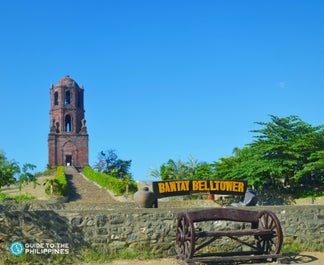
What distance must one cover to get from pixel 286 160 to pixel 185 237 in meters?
18.8

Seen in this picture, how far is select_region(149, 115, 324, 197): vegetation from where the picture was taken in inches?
1064

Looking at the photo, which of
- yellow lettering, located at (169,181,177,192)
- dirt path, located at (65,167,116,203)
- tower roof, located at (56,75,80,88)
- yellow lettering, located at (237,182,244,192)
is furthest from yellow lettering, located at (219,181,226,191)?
tower roof, located at (56,75,80,88)

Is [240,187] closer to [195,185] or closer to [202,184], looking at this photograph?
[202,184]

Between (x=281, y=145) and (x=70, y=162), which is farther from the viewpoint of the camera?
(x=70, y=162)

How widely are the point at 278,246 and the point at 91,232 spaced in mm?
3725

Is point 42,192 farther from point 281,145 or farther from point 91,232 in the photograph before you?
point 91,232

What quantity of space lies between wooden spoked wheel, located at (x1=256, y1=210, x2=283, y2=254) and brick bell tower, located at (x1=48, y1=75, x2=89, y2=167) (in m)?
53.9

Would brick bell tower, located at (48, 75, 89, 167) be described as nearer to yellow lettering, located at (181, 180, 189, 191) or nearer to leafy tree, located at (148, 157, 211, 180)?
leafy tree, located at (148, 157, 211, 180)

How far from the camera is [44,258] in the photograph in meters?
9.69

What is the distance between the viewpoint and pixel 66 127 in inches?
2598

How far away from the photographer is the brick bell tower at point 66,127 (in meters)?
63.0

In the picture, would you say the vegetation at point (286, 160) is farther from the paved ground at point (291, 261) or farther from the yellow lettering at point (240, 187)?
the paved ground at point (291, 261)

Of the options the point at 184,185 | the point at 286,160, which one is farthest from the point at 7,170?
the point at 286,160

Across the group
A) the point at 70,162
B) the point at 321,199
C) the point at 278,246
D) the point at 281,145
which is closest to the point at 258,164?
the point at 281,145
